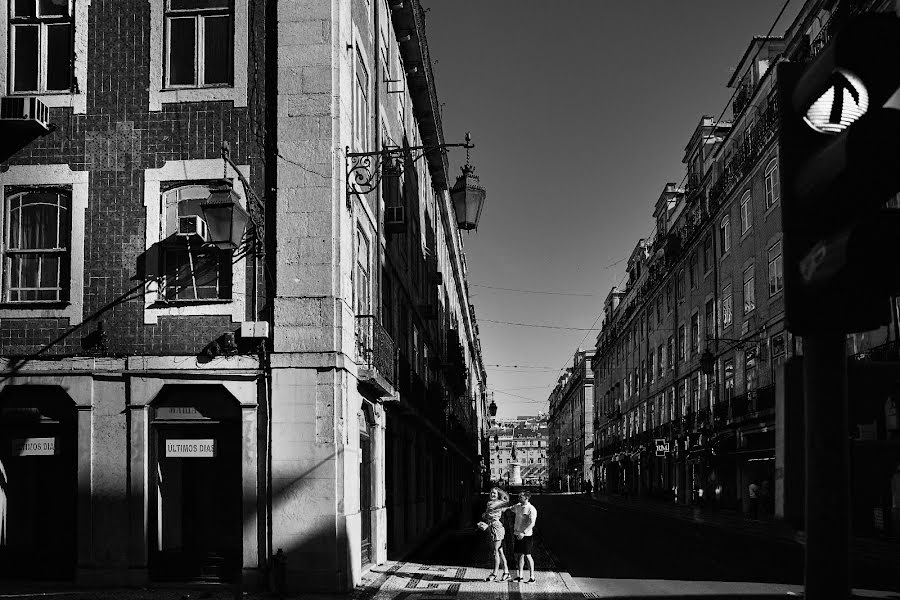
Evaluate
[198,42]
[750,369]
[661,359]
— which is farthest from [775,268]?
[198,42]

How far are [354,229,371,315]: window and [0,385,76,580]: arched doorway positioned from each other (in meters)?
4.99

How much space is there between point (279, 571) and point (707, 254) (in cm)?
3927

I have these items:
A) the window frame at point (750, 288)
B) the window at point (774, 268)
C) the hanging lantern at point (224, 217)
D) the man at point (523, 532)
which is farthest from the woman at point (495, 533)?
the window frame at point (750, 288)

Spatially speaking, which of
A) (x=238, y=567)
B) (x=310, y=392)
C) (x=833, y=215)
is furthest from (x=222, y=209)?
(x=833, y=215)

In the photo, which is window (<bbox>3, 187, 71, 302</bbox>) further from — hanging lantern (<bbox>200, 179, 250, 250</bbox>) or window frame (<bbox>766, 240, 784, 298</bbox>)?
window frame (<bbox>766, 240, 784, 298</bbox>)

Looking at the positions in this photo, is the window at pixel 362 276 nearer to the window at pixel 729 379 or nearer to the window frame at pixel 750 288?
the window frame at pixel 750 288

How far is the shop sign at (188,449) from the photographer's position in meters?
15.9

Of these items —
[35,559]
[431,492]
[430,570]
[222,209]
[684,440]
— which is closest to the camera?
[222,209]

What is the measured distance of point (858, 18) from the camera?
256 centimetres

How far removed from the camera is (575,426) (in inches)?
5128

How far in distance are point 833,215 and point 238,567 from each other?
1422 cm

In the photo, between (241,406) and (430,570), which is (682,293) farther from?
(241,406)

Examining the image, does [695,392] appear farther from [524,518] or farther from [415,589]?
[415,589]

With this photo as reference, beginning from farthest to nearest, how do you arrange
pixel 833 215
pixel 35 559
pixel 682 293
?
pixel 682 293 → pixel 35 559 → pixel 833 215
